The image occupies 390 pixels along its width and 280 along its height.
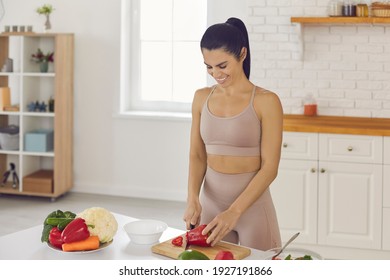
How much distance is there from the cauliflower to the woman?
33cm

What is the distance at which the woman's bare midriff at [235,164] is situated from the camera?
2318 millimetres

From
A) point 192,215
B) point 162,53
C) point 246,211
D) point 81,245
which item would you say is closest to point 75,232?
point 81,245

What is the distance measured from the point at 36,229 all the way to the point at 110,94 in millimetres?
3776

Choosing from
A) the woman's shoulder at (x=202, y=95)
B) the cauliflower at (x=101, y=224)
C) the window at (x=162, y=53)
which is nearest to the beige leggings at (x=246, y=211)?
the woman's shoulder at (x=202, y=95)

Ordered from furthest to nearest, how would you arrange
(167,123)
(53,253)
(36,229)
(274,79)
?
(167,123) → (274,79) → (36,229) → (53,253)

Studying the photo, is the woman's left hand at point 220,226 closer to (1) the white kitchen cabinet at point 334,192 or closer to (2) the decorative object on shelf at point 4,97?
(1) the white kitchen cabinet at point 334,192

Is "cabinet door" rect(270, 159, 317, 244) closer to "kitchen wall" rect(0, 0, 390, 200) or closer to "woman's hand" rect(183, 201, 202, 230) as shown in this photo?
"kitchen wall" rect(0, 0, 390, 200)

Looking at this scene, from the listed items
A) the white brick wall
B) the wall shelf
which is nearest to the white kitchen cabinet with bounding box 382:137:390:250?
the white brick wall

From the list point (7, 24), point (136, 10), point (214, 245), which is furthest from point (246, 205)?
point (7, 24)

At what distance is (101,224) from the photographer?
1.92 meters

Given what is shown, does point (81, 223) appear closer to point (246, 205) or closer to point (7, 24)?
point (246, 205)

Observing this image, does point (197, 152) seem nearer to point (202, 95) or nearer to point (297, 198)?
point (202, 95)

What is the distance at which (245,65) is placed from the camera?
2316 millimetres

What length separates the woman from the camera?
218 cm
